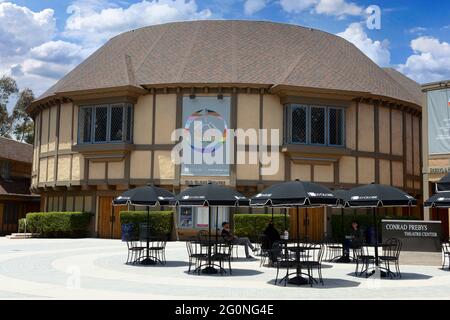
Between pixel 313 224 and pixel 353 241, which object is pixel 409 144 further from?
pixel 353 241

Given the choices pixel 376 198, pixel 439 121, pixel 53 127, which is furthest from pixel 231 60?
pixel 376 198

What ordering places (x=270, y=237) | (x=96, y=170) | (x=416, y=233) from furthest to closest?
1. (x=96, y=170)
2. (x=270, y=237)
3. (x=416, y=233)

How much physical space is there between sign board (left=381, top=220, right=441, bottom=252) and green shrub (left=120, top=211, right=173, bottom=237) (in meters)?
13.8

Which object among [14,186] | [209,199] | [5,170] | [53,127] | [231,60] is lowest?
[209,199]

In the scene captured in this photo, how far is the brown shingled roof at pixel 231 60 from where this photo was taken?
2917cm

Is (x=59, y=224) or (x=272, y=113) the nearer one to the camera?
(x=272, y=113)

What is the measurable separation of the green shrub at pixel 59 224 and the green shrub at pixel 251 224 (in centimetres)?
942

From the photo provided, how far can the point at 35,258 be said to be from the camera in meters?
17.5

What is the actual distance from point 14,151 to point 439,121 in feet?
106

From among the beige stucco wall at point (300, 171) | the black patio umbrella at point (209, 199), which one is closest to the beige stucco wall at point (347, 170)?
the beige stucco wall at point (300, 171)

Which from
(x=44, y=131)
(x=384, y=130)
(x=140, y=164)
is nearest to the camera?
(x=140, y=164)

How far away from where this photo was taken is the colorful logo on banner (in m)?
28.4

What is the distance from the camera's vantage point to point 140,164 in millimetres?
29016

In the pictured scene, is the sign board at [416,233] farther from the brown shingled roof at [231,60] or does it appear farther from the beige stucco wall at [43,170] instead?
the beige stucco wall at [43,170]
